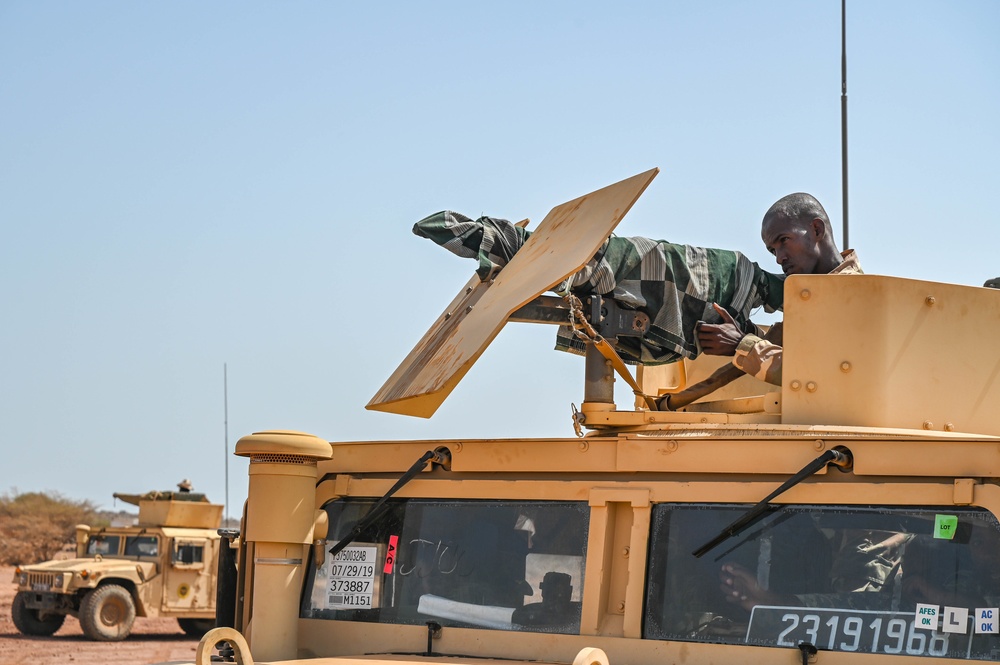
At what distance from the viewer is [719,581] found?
4.18 meters

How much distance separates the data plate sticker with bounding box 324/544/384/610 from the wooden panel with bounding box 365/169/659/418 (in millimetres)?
544

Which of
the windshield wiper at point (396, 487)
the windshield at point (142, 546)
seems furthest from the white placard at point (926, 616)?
the windshield at point (142, 546)

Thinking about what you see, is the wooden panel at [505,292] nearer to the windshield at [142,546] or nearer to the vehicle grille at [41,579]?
the vehicle grille at [41,579]

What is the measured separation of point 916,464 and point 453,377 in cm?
158

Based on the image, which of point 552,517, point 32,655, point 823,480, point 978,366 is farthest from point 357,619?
point 32,655

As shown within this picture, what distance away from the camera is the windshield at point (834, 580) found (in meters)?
3.80

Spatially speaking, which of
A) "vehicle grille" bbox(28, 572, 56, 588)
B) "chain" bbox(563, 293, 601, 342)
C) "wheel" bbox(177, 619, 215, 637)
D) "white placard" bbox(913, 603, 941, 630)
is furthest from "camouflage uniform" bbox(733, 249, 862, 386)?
"wheel" bbox(177, 619, 215, 637)

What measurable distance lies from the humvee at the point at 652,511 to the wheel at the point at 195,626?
620 inches

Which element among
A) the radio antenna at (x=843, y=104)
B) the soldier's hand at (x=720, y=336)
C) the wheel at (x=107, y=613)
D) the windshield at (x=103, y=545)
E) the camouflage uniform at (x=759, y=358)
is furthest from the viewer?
the windshield at (x=103, y=545)

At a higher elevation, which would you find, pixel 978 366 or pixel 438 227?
pixel 438 227

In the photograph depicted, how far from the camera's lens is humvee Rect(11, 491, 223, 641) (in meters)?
18.9

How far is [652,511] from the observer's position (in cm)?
435

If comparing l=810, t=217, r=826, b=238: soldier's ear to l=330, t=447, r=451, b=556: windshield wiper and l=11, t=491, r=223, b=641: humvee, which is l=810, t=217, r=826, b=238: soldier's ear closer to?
l=330, t=447, r=451, b=556: windshield wiper

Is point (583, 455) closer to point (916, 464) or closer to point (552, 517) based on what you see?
point (552, 517)
